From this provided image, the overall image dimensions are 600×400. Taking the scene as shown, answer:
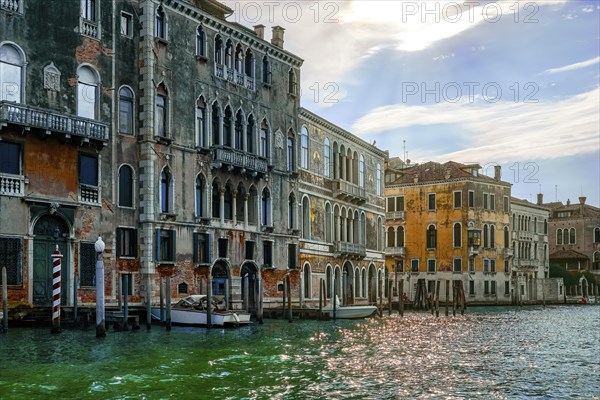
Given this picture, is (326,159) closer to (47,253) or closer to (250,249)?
(250,249)

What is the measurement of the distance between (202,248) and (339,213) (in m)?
10.9

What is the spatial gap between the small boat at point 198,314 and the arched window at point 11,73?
6.85m

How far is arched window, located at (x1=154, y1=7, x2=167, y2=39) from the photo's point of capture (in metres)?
23.7

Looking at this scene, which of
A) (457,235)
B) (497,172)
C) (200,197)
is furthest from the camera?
(497,172)

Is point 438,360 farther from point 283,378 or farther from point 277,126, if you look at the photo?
point 277,126

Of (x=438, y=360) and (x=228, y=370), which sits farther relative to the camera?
(x=438, y=360)

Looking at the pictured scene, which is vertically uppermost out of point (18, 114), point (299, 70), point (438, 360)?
point (299, 70)

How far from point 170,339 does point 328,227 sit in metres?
16.8

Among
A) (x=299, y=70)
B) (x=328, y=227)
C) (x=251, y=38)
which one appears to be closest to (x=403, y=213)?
(x=328, y=227)

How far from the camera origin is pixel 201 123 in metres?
25.4

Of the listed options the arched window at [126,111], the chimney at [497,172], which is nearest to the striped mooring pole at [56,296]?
the arched window at [126,111]

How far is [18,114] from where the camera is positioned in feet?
62.3

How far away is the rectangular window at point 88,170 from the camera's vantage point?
21062 millimetres

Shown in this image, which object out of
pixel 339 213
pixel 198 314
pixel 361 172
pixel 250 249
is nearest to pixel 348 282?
pixel 339 213
